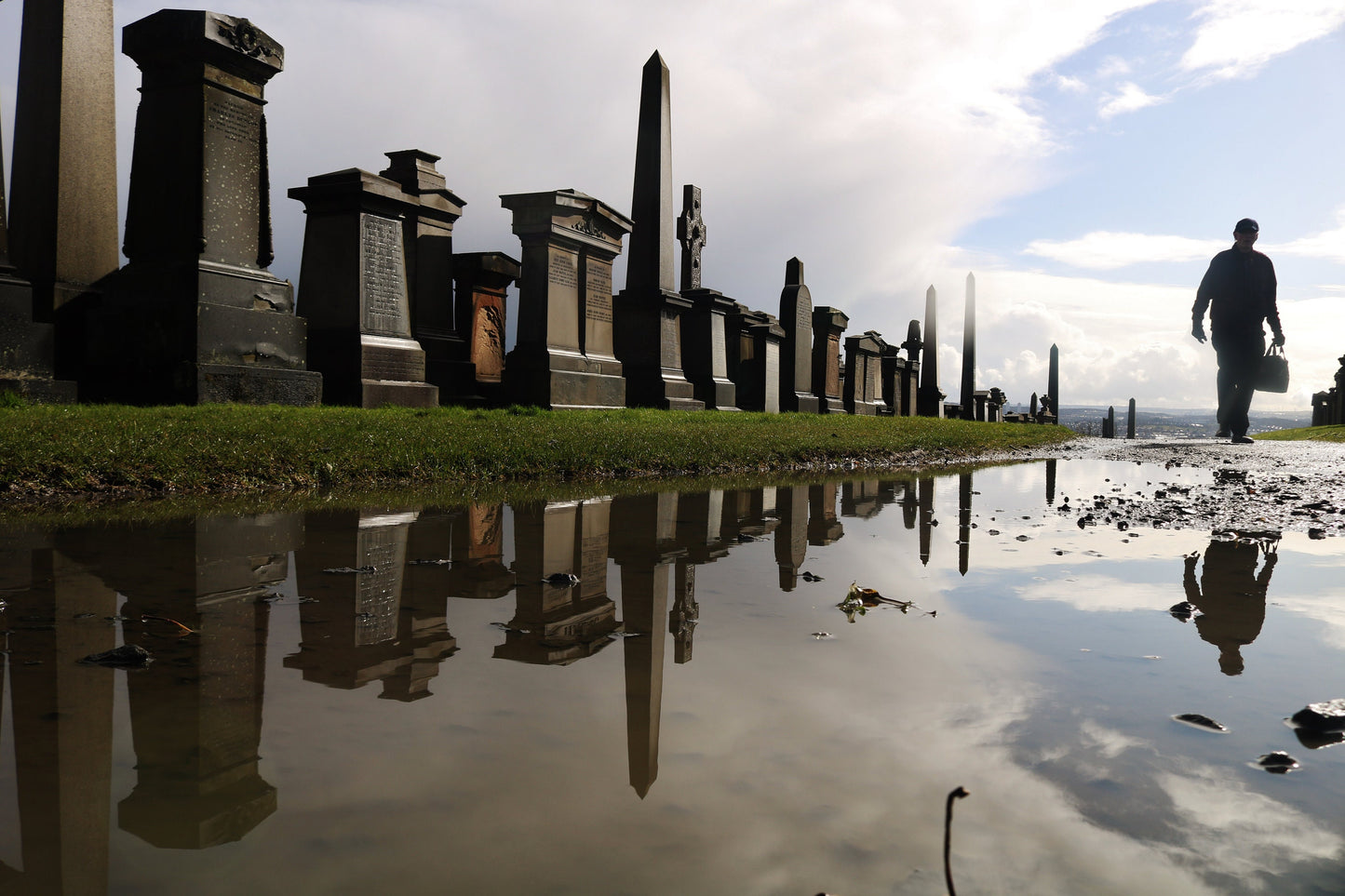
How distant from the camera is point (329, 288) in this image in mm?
11969

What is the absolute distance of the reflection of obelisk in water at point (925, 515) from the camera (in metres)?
4.21

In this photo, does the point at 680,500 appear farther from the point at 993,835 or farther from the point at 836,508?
the point at 993,835

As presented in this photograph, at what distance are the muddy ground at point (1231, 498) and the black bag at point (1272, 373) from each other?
11.1ft

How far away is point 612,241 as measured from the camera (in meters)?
15.2

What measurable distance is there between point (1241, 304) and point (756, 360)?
368 inches

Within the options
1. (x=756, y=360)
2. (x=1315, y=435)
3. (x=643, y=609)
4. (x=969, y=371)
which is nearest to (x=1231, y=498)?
(x=643, y=609)

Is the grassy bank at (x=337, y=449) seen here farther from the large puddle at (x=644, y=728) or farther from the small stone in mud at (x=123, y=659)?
the small stone in mud at (x=123, y=659)

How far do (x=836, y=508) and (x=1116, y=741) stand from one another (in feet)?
14.0

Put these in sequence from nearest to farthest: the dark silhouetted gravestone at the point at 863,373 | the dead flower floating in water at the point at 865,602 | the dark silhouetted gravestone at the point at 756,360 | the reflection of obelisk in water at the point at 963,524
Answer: the dead flower floating in water at the point at 865,602 → the reflection of obelisk in water at the point at 963,524 → the dark silhouetted gravestone at the point at 756,360 → the dark silhouetted gravestone at the point at 863,373

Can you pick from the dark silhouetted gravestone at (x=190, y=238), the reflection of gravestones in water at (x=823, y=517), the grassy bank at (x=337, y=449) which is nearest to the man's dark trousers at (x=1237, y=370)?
the grassy bank at (x=337, y=449)

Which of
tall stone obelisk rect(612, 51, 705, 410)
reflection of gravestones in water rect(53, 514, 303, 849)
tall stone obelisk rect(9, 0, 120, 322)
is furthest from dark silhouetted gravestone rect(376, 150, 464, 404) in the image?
reflection of gravestones in water rect(53, 514, 303, 849)

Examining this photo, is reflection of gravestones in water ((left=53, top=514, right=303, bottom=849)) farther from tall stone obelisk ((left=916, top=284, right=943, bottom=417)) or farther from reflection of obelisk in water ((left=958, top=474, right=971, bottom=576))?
tall stone obelisk ((left=916, top=284, right=943, bottom=417))

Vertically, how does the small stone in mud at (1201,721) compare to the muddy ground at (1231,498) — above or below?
below

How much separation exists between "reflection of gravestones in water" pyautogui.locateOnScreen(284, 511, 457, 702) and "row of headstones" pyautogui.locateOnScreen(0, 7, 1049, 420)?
6838 mm
